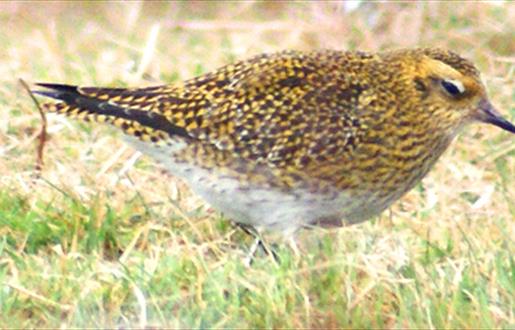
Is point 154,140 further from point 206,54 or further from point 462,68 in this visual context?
point 206,54

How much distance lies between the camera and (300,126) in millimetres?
6789

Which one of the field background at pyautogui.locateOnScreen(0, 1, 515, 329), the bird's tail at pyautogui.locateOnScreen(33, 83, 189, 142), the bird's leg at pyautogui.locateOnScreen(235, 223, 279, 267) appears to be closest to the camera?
the field background at pyautogui.locateOnScreen(0, 1, 515, 329)

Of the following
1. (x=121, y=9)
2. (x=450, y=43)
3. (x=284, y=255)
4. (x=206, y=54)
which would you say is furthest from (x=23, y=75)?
(x=284, y=255)

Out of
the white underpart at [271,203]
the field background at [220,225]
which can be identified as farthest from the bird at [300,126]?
the field background at [220,225]

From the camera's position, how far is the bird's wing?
266 inches

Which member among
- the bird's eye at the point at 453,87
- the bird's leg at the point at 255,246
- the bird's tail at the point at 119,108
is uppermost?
the bird's eye at the point at 453,87

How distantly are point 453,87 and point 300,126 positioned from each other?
28.8 inches

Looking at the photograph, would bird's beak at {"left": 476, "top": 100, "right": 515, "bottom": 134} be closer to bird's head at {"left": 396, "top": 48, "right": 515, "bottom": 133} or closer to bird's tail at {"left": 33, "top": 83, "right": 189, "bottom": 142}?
bird's head at {"left": 396, "top": 48, "right": 515, "bottom": 133}

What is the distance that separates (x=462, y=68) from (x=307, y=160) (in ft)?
2.77

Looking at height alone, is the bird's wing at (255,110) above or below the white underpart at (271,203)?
above

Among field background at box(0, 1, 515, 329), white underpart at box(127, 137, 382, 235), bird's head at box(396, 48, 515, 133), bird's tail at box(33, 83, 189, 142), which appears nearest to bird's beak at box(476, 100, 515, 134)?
bird's head at box(396, 48, 515, 133)

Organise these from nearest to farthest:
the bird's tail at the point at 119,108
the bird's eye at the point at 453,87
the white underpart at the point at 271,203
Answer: the white underpart at the point at 271,203 → the bird's tail at the point at 119,108 → the bird's eye at the point at 453,87

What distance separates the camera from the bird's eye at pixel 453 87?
7.02 metres

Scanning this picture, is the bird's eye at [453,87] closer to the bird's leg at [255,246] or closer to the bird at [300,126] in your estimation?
the bird at [300,126]
